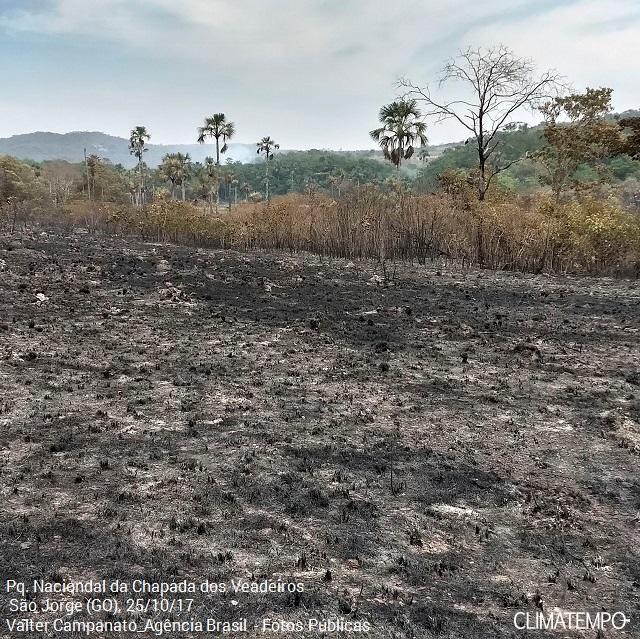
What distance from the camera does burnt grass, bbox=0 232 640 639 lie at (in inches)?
130

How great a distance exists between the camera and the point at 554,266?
1803 cm

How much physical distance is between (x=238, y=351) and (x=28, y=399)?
3.24m

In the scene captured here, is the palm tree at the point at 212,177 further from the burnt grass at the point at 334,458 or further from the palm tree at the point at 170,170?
the burnt grass at the point at 334,458

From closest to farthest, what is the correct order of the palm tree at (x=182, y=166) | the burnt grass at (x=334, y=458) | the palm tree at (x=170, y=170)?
the burnt grass at (x=334, y=458) < the palm tree at (x=170, y=170) < the palm tree at (x=182, y=166)

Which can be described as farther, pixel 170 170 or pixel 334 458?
pixel 170 170

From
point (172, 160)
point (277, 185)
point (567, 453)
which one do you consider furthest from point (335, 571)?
point (277, 185)

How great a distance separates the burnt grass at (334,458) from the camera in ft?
10.8

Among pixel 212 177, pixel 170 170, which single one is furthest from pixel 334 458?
pixel 170 170

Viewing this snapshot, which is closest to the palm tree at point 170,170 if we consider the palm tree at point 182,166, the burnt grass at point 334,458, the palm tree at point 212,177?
the palm tree at point 182,166

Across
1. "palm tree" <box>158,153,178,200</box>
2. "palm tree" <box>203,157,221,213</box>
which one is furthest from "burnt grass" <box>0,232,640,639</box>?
"palm tree" <box>158,153,178,200</box>

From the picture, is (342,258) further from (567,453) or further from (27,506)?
(27,506)

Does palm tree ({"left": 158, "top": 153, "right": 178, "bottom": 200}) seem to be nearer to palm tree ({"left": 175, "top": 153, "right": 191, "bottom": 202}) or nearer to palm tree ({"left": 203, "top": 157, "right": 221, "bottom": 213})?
palm tree ({"left": 175, "top": 153, "right": 191, "bottom": 202})

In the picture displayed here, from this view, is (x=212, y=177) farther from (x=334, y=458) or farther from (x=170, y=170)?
(x=334, y=458)

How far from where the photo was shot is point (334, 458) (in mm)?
5000
